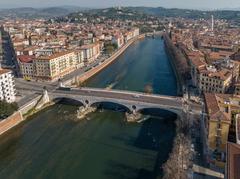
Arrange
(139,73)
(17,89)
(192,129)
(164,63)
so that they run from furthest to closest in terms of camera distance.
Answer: (164,63), (139,73), (17,89), (192,129)

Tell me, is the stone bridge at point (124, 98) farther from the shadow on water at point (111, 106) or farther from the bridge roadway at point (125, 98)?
the shadow on water at point (111, 106)

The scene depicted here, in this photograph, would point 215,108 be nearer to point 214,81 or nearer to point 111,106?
point 214,81

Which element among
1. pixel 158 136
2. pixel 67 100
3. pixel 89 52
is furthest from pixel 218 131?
pixel 89 52

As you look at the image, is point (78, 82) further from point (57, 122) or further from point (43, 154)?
point (43, 154)

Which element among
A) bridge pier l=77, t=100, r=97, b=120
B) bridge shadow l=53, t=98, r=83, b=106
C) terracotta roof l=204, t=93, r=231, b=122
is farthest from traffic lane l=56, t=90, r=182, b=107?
terracotta roof l=204, t=93, r=231, b=122

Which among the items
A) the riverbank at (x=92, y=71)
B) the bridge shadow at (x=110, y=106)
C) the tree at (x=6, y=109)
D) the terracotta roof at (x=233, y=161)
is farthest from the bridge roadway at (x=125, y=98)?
the terracotta roof at (x=233, y=161)

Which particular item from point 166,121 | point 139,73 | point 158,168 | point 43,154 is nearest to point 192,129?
A: point 166,121

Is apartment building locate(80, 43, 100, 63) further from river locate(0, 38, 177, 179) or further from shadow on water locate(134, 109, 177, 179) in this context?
shadow on water locate(134, 109, 177, 179)
